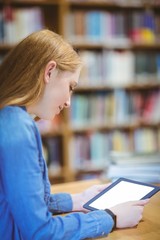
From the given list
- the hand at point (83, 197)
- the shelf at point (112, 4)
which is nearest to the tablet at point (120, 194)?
the hand at point (83, 197)

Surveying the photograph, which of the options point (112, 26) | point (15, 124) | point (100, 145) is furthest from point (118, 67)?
point (15, 124)

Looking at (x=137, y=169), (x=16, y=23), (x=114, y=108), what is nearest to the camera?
(x=137, y=169)

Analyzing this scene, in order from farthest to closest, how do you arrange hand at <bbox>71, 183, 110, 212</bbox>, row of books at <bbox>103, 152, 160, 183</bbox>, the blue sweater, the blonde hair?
row of books at <bbox>103, 152, 160, 183</bbox> → hand at <bbox>71, 183, 110, 212</bbox> → the blonde hair → the blue sweater

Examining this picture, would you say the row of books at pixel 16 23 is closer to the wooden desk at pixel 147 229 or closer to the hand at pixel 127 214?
the wooden desk at pixel 147 229

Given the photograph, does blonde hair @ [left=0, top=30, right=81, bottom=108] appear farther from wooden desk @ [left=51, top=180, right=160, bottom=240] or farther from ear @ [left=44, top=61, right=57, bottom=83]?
wooden desk @ [left=51, top=180, right=160, bottom=240]

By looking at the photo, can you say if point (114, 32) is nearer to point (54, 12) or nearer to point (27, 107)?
point (54, 12)

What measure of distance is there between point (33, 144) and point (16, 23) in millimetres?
2274

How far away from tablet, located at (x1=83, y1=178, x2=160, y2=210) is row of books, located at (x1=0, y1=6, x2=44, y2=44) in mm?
2086

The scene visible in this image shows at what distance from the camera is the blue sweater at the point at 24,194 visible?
88 cm

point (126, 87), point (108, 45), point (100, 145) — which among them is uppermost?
point (108, 45)

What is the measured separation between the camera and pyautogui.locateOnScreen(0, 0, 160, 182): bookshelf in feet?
10.4

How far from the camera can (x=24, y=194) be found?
34.4 inches

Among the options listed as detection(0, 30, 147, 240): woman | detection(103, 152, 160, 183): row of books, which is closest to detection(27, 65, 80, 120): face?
detection(0, 30, 147, 240): woman

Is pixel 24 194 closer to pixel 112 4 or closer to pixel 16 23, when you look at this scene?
pixel 16 23
